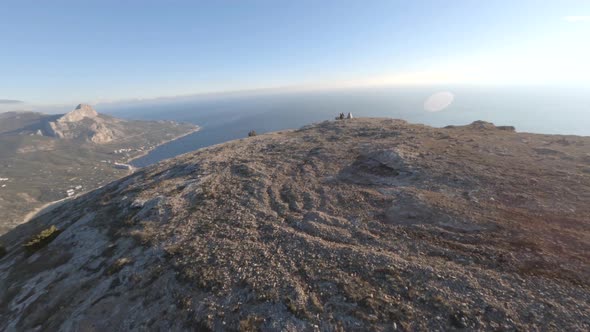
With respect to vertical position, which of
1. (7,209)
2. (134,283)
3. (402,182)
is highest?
(402,182)

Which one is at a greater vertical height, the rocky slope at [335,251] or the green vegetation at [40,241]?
the rocky slope at [335,251]

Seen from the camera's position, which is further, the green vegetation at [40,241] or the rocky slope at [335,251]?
the green vegetation at [40,241]

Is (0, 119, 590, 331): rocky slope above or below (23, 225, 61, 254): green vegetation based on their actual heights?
above

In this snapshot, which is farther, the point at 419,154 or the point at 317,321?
the point at 419,154

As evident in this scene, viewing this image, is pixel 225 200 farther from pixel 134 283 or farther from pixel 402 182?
pixel 402 182

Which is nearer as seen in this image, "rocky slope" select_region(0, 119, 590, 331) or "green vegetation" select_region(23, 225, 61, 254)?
"rocky slope" select_region(0, 119, 590, 331)

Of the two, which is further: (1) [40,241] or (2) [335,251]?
(1) [40,241]

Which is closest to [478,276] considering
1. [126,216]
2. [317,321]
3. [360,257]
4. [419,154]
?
[360,257]

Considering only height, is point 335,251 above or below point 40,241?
above
